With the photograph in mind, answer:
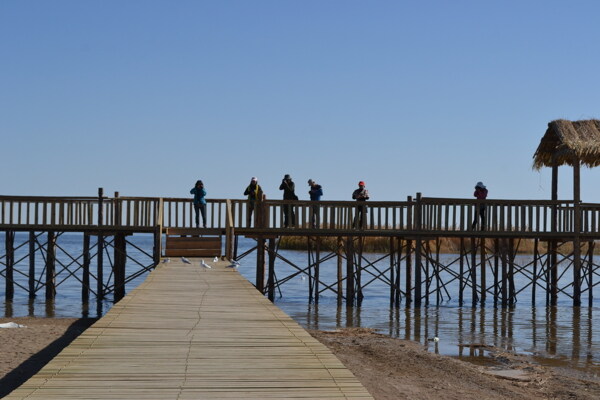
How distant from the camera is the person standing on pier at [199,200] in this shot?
24520 millimetres

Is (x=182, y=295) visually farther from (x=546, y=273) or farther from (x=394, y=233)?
(x=546, y=273)

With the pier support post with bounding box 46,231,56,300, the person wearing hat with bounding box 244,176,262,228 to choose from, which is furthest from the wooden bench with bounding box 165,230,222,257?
the pier support post with bounding box 46,231,56,300

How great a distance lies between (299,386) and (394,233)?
17803mm

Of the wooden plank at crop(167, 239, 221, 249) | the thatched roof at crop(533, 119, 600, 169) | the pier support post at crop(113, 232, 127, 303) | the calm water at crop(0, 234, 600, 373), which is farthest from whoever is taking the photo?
the thatched roof at crop(533, 119, 600, 169)

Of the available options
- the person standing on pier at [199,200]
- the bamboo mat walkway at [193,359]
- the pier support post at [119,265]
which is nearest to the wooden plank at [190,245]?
the person standing on pier at [199,200]

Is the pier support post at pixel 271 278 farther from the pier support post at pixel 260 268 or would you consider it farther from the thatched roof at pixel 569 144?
the thatched roof at pixel 569 144

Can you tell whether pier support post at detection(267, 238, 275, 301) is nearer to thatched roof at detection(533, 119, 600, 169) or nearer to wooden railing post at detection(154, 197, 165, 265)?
wooden railing post at detection(154, 197, 165, 265)

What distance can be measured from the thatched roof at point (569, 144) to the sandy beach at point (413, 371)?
1080cm

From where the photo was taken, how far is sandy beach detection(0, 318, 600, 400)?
39.4 ft

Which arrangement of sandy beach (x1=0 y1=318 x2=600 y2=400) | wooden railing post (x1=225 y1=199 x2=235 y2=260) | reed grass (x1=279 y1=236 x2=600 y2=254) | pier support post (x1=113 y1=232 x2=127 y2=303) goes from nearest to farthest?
sandy beach (x1=0 y1=318 x2=600 y2=400) → wooden railing post (x1=225 y1=199 x2=235 y2=260) → pier support post (x1=113 y1=232 x2=127 y2=303) → reed grass (x1=279 y1=236 x2=600 y2=254)

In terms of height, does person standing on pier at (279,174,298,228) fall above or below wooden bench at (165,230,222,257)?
above

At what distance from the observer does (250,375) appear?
26.9 ft

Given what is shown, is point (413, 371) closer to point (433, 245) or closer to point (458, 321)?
point (458, 321)

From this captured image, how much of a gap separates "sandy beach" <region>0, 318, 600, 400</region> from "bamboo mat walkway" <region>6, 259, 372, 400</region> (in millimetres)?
1539
